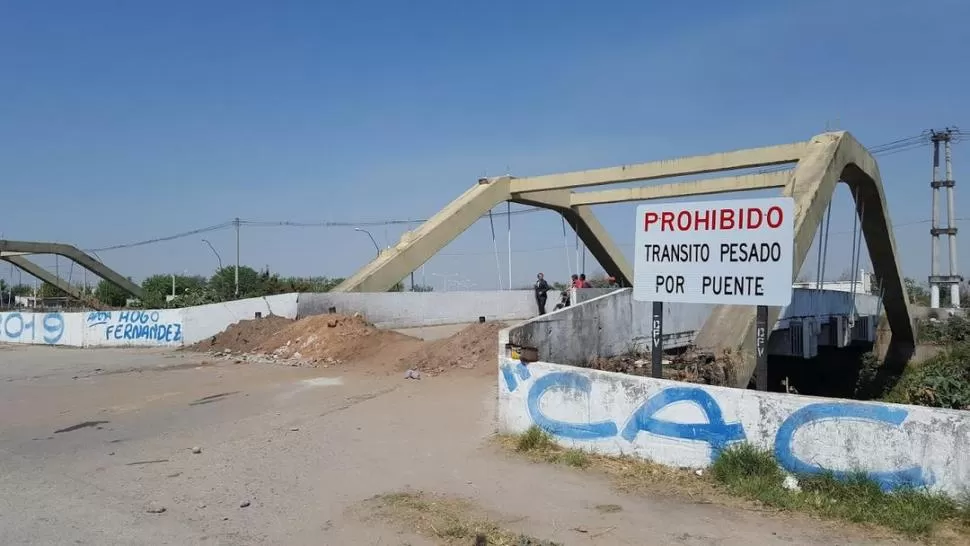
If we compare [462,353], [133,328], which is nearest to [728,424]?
[462,353]

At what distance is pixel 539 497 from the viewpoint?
6.45 metres

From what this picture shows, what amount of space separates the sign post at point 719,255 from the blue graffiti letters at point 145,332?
68.8 ft

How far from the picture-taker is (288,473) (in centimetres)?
759

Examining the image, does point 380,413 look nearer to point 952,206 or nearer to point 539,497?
point 539,497

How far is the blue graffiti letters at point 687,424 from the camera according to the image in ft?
22.3

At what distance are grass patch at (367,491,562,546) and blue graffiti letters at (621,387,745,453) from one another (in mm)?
2164

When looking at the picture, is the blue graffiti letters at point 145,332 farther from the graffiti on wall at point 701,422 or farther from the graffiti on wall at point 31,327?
the graffiti on wall at point 701,422

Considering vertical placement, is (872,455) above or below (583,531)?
above

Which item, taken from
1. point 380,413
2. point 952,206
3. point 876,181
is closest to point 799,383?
point 876,181

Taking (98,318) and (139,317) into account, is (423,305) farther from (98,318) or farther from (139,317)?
(98,318)

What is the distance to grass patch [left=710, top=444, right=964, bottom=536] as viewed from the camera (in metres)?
5.45

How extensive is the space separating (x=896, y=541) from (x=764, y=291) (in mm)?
3124

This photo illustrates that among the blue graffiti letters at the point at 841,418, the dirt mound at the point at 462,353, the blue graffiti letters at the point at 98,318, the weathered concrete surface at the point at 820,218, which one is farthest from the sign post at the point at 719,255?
the blue graffiti letters at the point at 98,318

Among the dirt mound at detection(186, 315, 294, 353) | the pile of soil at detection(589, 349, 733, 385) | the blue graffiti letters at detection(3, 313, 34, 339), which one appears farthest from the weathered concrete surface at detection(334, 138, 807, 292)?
the blue graffiti letters at detection(3, 313, 34, 339)
